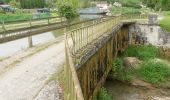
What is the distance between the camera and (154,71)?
95.3 ft

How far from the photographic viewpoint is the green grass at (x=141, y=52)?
Answer: 108 feet

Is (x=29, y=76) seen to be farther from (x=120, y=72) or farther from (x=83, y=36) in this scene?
(x=120, y=72)

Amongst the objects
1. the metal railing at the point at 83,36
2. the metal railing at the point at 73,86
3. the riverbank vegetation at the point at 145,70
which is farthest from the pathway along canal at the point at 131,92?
the metal railing at the point at 73,86

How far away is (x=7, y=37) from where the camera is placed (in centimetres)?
1716

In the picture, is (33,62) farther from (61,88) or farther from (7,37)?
(61,88)

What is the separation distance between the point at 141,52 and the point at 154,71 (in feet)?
17.4

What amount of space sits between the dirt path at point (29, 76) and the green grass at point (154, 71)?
44.6 ft

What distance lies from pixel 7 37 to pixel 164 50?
867 inches

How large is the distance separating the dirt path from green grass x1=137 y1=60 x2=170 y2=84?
13.6 m

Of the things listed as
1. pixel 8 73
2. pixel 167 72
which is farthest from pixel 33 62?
pixel 167 72

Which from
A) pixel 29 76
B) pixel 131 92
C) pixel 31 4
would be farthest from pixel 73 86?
pixel 31 4

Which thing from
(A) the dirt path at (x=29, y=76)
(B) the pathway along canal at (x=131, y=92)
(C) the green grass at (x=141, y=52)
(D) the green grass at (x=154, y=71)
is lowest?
(B) the pathway along canal at (x=131, y=92)

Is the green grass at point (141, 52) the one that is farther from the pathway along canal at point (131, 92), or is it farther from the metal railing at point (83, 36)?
the metal railing at point (83, 36)

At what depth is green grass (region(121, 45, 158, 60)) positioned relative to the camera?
3306 centimetres
